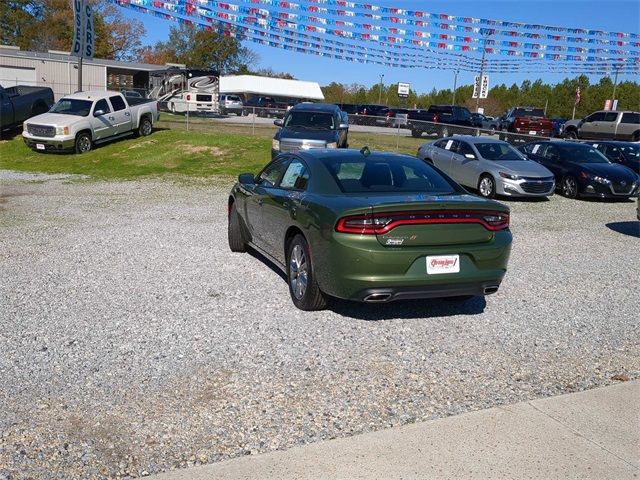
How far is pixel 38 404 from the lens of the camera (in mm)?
3941

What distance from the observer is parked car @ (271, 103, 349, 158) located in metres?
16.6

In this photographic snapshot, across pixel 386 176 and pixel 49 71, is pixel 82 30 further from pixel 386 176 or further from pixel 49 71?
pixel 49 71

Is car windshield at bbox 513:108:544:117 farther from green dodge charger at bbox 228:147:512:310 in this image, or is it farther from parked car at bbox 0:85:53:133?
green dodge charger at bbox 228:147:512:310

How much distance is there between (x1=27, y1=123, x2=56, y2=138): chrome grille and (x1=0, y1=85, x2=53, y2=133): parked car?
12.3 ft

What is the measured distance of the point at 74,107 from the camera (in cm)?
2100

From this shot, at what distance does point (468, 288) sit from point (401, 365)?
1.03 meters

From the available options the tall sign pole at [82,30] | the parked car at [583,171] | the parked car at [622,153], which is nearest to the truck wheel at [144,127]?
the tall sign pole at [82,30]

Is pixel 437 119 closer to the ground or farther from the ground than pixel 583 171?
farther from the ground

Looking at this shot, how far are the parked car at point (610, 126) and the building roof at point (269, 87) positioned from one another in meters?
33.7

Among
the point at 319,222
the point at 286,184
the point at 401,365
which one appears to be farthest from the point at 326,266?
the point at 286,184

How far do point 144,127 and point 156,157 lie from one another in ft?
14.4

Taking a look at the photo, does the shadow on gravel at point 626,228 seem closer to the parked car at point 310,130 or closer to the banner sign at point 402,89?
the parked car at point 310,130

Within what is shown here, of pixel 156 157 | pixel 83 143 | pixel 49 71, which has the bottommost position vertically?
pixel 156 157

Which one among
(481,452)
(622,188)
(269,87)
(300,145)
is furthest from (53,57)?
(481,452)
